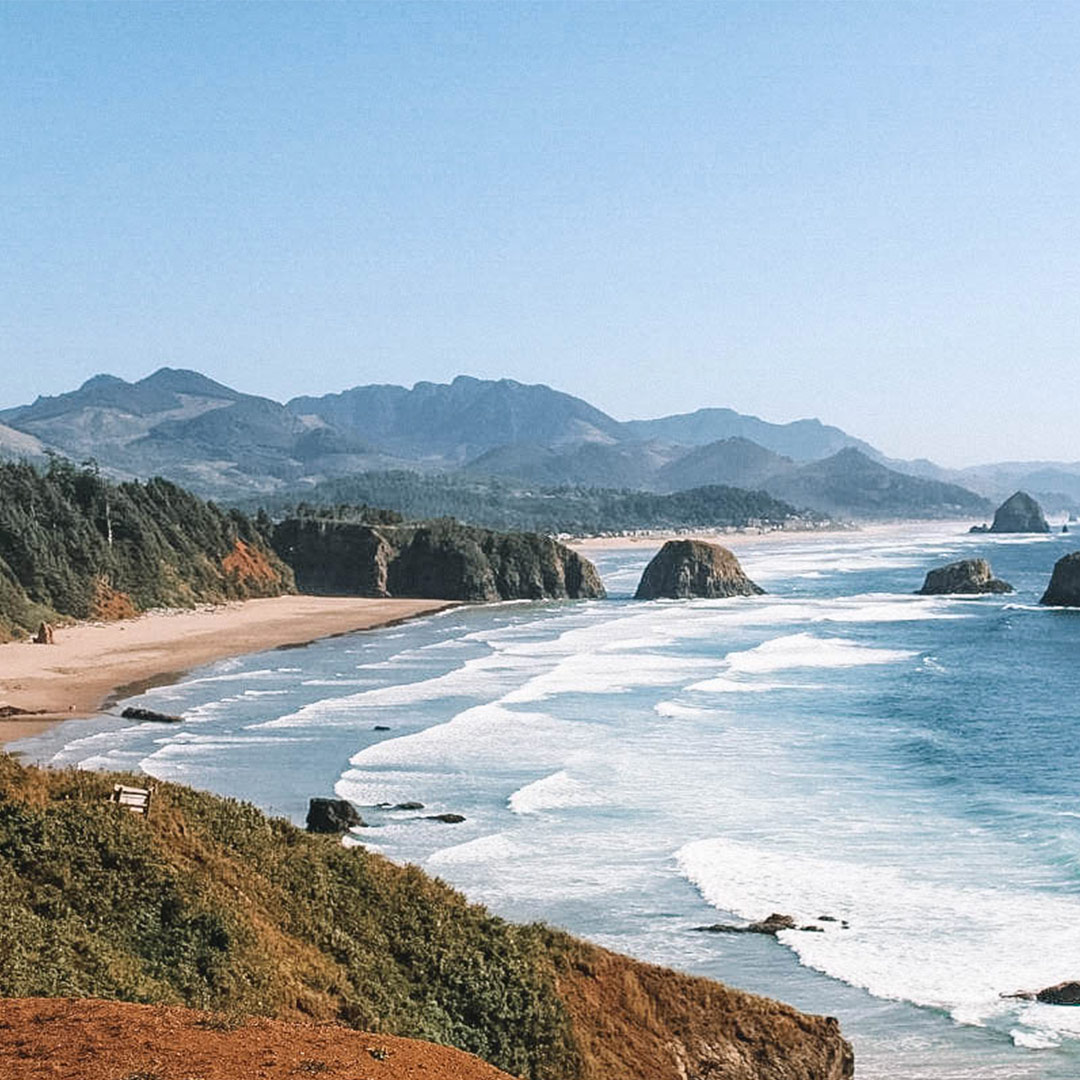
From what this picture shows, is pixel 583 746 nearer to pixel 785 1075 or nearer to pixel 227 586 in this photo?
pixel 785 1075

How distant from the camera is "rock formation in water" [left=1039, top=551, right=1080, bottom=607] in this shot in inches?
3654

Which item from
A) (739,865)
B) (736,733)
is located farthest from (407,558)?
(739,865)

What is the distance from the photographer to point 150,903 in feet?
50.3

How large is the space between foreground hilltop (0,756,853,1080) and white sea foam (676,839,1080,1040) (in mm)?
6210

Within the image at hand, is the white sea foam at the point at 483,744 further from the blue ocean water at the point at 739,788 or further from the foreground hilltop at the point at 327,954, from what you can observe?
the foreground hilltop at the point at 327,954

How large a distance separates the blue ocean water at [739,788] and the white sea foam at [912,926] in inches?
2.7

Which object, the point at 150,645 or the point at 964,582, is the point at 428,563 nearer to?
the point at 150,645

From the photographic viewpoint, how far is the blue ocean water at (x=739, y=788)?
77.2ft

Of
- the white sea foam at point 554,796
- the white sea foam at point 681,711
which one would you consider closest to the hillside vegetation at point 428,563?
the white sea foam at point 681,711

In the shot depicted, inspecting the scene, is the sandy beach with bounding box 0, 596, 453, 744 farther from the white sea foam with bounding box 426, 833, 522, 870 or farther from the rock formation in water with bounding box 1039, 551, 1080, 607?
the rock formation in water with bounding box 1039, 551, 1080, 607

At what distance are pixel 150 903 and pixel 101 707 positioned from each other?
3683 centimetres

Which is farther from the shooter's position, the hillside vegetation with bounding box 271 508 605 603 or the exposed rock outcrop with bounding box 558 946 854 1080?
the hillside vegetation with bounding box 271 508 605 603

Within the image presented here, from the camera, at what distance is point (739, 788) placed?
36.5 meters

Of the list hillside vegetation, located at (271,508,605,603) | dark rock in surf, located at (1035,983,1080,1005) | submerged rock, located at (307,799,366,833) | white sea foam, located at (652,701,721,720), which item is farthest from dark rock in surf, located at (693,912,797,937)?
hillside vegetation, located at (271,508,605,603)
